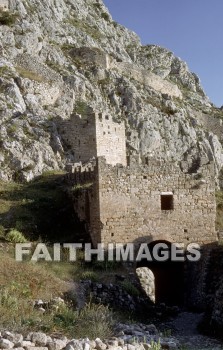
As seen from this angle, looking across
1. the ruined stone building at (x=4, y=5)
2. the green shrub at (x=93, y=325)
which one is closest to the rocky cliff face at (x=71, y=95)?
the ruined stone building at (x=4, y=5)

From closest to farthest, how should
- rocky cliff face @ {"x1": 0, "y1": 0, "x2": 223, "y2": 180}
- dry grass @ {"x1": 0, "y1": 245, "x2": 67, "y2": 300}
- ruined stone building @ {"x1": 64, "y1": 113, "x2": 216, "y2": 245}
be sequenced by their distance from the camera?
dry grass @ {"x1": 0, "y1": 245, "x2": 67, "y2": 300}
ruined stone building @ {"x1": 64, "y1": 113, "x2": 216, "y2": 245}
rocky cliff face @ {"x1": 0, "y1": 0, "x2": 223, "y2": 180}

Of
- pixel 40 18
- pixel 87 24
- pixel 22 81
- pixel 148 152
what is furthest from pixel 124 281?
pixel 87 24

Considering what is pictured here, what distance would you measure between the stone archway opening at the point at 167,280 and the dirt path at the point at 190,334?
199 centimetres

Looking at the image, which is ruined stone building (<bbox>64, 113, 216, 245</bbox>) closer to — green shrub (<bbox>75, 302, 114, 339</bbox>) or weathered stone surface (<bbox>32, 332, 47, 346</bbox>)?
green shrub (<bbox>75, 302, 114, 339</bbox>)

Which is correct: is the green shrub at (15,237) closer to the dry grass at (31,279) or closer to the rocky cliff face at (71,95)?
the dry grass at (31,279)

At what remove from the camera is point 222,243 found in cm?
1589

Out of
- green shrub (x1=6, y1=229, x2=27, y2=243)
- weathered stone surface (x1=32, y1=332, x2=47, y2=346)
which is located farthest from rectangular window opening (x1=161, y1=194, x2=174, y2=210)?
weathered stone surface (x1=32, y1=332, x2=47, y2=346)

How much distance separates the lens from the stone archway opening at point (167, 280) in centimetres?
1611

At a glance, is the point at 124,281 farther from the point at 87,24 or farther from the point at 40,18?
the point at 87,24

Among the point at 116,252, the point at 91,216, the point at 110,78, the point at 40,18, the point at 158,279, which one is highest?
the point at 40,18

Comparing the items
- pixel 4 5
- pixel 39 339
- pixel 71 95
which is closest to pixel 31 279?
pixel 39 339

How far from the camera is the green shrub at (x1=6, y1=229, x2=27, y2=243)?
15477 millimetres

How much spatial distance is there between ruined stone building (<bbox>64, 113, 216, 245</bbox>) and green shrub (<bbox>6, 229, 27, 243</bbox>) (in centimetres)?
238

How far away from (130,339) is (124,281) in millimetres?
5773
